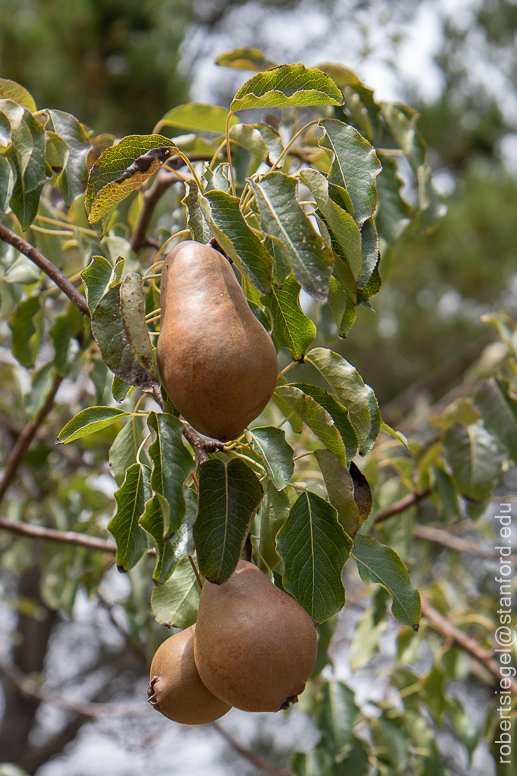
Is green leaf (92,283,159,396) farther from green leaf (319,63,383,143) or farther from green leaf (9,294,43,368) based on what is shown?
green leaf (319,63,383,143)

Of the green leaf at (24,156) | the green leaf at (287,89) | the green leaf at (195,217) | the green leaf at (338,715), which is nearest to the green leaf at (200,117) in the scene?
the green leaf at (24,156)

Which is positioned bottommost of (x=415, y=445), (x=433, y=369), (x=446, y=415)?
(x=433, y=369)

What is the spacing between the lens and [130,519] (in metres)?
0.78

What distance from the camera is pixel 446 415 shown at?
171cm

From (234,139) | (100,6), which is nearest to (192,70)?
(100,6)

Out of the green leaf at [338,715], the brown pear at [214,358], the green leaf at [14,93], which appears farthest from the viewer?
the green leaf at [338,715]

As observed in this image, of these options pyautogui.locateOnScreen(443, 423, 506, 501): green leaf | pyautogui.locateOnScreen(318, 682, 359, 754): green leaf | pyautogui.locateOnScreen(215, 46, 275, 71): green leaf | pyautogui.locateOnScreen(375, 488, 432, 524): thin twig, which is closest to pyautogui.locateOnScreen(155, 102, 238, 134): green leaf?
pyautogui.locateOnScreen(215, 46, 275, 71): green leaf

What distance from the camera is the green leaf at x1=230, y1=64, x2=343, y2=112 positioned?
82 centimetres

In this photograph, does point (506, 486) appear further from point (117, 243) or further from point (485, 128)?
point (117, 243)

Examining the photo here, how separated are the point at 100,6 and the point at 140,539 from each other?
529 centimetres

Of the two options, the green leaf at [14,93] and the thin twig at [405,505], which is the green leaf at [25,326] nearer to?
the green leaf at [14,93]

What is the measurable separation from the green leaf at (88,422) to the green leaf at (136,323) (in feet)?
0.38

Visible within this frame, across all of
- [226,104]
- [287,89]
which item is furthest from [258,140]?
[226,104]

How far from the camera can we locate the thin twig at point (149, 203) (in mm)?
1405
